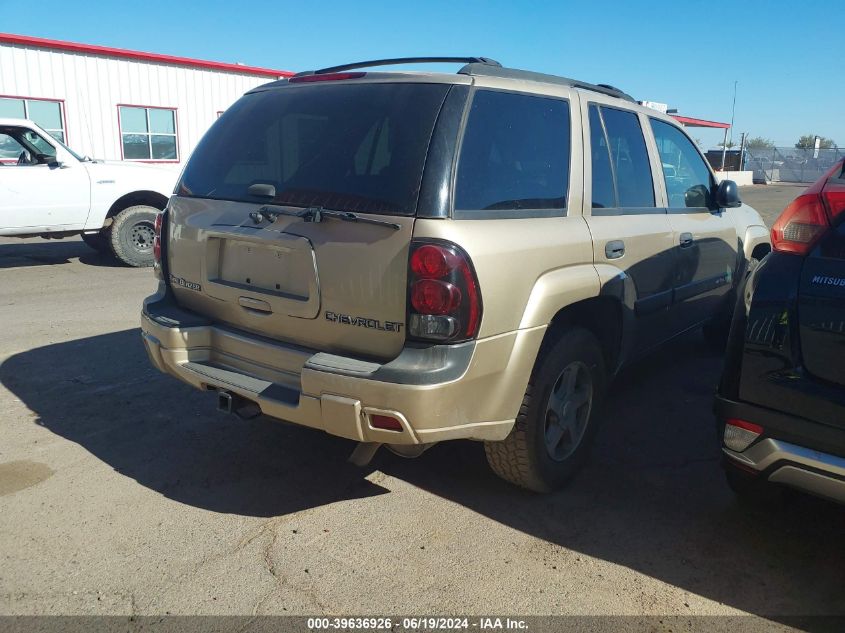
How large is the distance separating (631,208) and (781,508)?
1.70 meters

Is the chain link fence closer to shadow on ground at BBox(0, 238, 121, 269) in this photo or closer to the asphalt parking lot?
shadow on ground at BBox(0, 238, 121, 269)

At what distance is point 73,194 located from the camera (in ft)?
30.5

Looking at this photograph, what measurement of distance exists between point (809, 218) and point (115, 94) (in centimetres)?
1877

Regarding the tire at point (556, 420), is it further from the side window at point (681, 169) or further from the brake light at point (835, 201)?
the side window at point (681, 169)

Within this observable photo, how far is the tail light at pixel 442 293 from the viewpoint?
8.82ft

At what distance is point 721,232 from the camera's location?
4.97 meters

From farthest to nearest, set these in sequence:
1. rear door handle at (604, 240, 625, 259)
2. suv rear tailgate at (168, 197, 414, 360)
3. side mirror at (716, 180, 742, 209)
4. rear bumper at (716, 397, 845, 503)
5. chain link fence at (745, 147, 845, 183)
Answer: chain link fence at (745, 147, 845, 183), side mirror at (716, 180, 742, 209), rear door handle at (604, 240, 625, 259), suv rear tailgate at (168, 197, 414, 360), rear bumper at (716, 397, 845, 503)

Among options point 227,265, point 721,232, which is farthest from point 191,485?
point 721,232

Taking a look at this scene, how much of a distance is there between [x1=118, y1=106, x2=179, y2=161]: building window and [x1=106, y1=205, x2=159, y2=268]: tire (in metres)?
9.76

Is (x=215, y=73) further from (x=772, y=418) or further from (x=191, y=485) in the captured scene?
(x=772, y=418)

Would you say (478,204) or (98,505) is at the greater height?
(478,204)

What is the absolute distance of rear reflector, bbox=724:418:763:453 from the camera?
8.95ft

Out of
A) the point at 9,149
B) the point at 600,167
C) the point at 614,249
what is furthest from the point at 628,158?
the point at 9,149

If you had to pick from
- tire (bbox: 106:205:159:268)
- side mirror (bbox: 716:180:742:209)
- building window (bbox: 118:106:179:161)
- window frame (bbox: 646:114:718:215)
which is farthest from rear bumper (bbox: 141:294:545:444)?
building window (bbox: 118:106:179:161)
